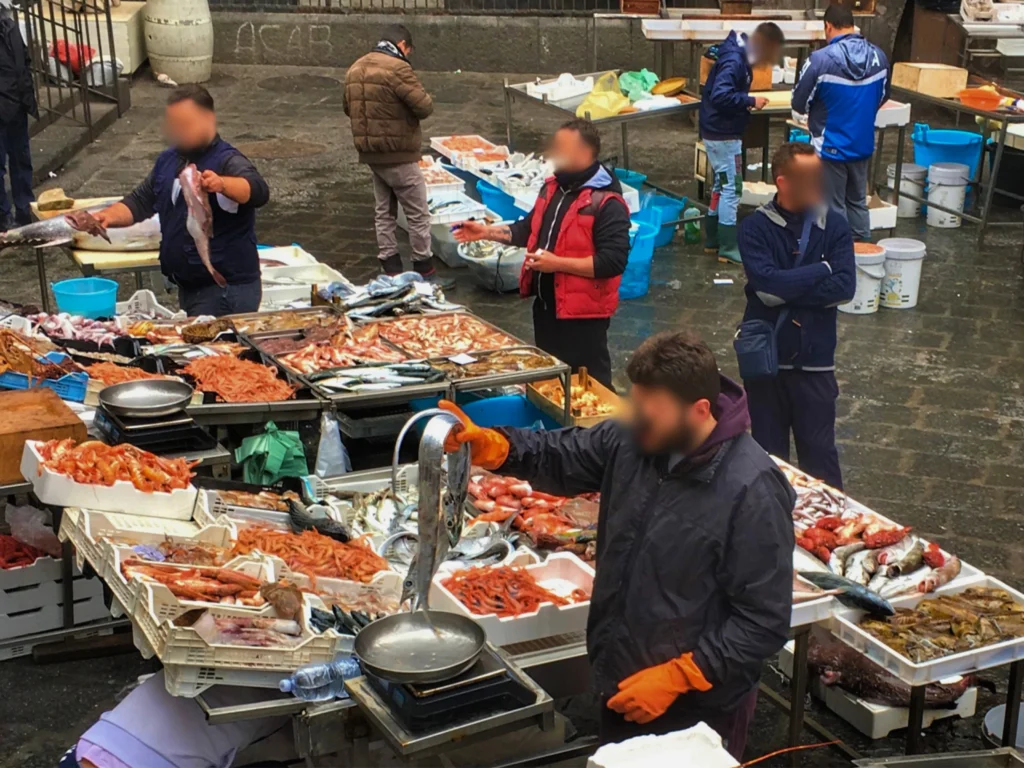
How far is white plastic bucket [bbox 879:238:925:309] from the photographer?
11109mm

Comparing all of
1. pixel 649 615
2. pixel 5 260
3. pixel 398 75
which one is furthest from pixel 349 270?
pixel 649 615

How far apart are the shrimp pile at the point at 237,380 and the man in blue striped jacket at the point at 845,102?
18.7 ft

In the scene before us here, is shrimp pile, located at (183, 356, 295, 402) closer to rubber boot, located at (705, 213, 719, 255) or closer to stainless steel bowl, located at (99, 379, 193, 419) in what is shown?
stainless steel bowl, located at (99, 379, 193, 419)

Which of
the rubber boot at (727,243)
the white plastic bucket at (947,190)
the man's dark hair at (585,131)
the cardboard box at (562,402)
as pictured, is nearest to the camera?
the man's dark hair at (585,131)

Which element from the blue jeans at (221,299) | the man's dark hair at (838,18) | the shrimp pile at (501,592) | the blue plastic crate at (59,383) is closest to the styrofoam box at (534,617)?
the shrimp pile at (501,592)

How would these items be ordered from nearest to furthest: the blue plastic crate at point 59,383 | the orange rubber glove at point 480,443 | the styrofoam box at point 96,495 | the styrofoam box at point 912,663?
the orange rubber glove at point 480,443
the styrofoam box at point 912,663
the styrofoam box at point 96,495
the blue plastic crate at point 59,383

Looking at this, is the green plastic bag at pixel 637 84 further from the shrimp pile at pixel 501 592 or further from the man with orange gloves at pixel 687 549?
the man with orange gloves at pixel 687 549

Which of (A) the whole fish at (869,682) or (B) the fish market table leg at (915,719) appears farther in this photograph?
(A) the whole fish at (869,682)

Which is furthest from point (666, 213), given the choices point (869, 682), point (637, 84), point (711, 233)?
point (869, 682)

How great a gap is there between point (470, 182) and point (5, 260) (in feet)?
14.2

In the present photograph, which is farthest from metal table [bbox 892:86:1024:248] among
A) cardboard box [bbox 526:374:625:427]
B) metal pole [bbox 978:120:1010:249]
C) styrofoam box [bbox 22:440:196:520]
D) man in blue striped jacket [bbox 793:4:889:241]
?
styrofoam box [bbox 22:440:196:520]

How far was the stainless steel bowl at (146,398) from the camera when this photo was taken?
650 centimetres

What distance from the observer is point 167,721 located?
16.1ft

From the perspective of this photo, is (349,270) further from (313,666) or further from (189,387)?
(313,666)
